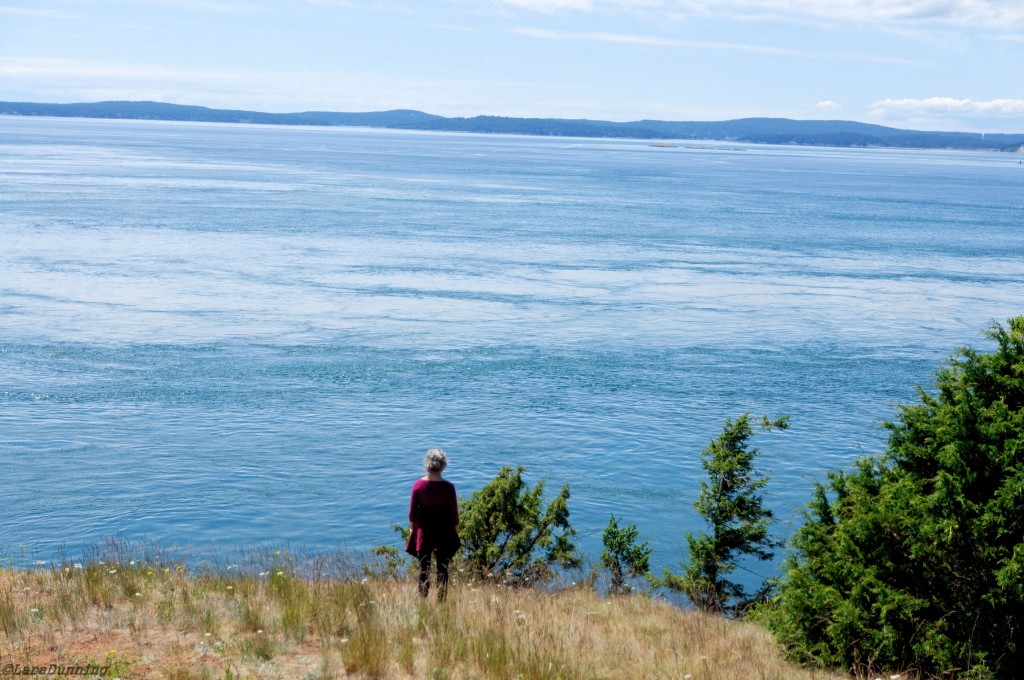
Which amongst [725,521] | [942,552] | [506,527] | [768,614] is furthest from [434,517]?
[725,521]

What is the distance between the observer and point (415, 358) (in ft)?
132

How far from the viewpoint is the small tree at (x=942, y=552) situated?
9.32 m

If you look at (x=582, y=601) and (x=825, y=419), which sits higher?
(x=582, y=601)

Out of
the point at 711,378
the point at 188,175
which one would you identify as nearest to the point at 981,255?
the point at 711,378

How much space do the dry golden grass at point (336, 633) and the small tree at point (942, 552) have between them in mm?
683

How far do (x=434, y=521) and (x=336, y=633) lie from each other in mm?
1814

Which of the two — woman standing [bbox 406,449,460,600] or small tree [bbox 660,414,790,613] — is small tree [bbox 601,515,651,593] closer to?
small tree [bbox 660,414,790,613]

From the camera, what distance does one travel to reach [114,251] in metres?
65.1

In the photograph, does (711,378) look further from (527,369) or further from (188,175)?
(188,175)

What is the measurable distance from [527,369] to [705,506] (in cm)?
1894

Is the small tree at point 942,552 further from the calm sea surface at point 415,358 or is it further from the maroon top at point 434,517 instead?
the calm sea surface at point 415,358

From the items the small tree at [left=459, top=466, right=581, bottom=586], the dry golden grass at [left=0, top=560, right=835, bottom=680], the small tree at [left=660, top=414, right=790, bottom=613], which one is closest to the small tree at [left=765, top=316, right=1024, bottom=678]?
the dry golden grass at [left=0, top=560, right=835, bottom=680]

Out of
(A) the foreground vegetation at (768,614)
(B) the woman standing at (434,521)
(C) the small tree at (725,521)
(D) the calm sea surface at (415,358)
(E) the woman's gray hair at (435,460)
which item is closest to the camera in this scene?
(A) the foreground vegetation at (768,614)

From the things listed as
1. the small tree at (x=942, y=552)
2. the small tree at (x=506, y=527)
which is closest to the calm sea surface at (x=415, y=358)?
the small tree at (x=506, y=527)
